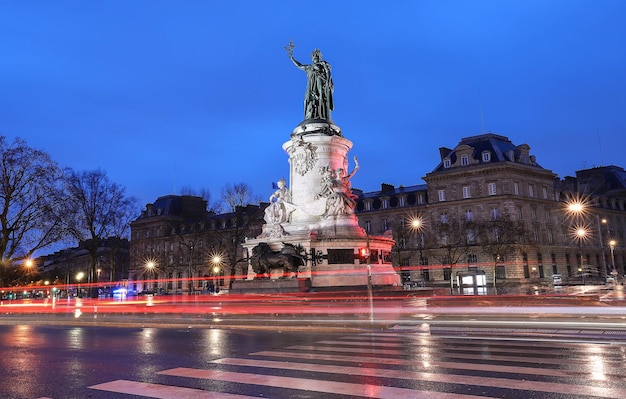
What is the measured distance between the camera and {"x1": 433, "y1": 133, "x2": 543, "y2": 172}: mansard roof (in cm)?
7406

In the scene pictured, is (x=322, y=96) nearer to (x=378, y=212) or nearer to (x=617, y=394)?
(x=617, y=394)

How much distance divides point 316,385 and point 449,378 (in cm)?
200

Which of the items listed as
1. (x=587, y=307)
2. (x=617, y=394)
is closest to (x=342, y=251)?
(x=587, y=307)

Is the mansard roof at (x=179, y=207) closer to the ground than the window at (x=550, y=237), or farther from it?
farther from it

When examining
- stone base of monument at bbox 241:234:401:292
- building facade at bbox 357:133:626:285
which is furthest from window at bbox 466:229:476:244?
stone base of monument at bbox 241:234:401:292

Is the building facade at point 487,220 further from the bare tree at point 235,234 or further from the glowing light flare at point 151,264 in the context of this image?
the glowing light flare at point 151,264

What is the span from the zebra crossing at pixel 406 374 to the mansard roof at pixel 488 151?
65.8m

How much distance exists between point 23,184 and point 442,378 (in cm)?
3024

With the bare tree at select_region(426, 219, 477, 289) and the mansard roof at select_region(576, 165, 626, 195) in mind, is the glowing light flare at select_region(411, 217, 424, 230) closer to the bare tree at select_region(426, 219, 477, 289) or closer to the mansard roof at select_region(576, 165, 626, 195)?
the bare tree at select_region(426, 219, 477, 289)

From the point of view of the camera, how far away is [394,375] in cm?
833

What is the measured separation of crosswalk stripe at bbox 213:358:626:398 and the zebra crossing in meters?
0.01

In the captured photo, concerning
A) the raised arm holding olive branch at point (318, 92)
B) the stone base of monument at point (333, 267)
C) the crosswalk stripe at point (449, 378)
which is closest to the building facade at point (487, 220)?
the raised arm holding olive branch at point (318, 92)

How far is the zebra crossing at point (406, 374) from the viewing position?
279 inches

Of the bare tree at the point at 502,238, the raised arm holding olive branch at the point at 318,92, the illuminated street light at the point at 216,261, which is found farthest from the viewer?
the bare tree at the point at 502,238
